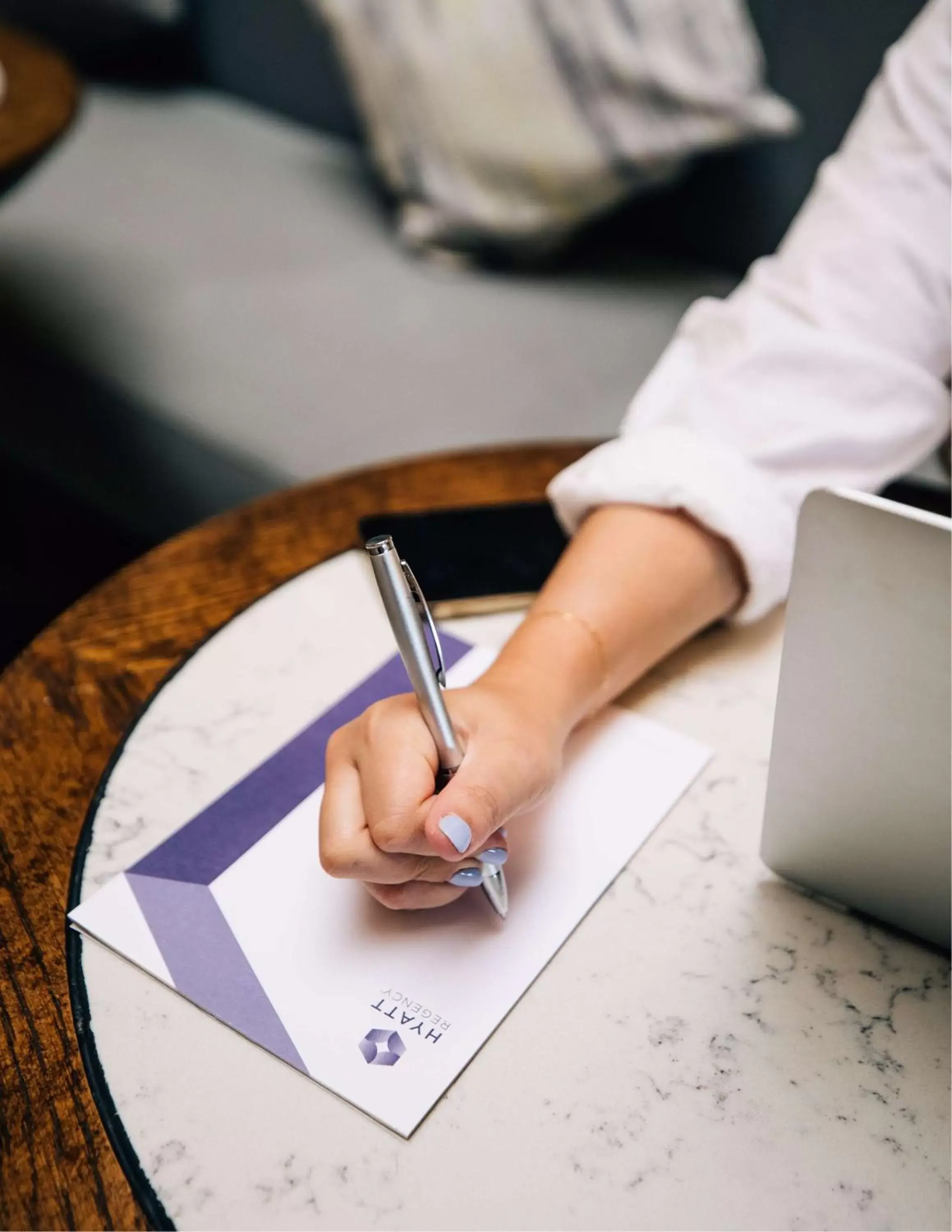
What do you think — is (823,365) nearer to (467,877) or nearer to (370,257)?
(467,877)

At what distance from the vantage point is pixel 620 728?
19.8 inches

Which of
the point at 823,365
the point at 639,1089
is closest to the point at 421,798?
the point at 639,1089

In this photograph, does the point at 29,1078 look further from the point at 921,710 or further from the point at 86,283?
the point at 86,283

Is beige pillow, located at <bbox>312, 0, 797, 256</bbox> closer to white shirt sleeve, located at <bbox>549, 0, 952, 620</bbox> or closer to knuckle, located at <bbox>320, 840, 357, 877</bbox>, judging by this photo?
white shirt sleeve, located at <bbox>549, 0, 952, 620</bbox>

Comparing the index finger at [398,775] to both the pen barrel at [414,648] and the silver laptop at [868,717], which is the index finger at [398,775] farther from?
the silver laptop at [868,717]

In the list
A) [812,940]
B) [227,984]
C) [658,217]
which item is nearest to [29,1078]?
[227,984]

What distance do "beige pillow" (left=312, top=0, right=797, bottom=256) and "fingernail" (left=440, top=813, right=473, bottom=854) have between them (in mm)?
815

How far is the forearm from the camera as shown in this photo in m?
0.48

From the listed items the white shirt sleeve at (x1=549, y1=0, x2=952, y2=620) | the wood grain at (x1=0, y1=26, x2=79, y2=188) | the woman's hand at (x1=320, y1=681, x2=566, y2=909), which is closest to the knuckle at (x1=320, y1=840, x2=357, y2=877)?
the woman's hand at (x1=320, y1=681, x2=566, y2=909)

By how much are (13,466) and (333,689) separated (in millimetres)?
860

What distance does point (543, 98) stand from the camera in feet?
3.38

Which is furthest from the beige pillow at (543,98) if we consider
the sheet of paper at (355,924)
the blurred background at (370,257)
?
the sheet of paper at (355,924)

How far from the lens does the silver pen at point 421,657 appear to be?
1.23 ft

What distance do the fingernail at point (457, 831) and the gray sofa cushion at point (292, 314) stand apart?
586mm
